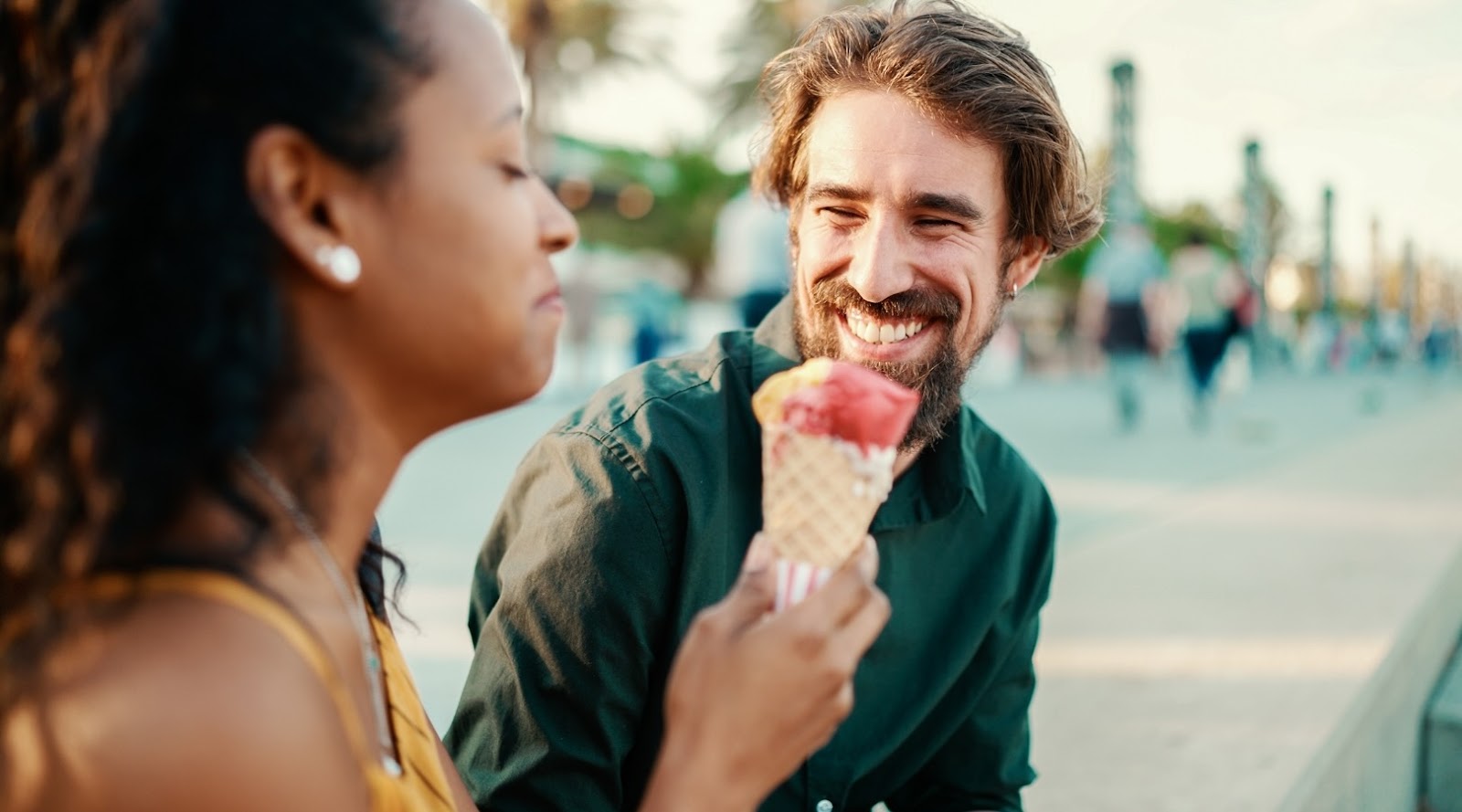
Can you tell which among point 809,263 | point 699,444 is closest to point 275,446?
point 699,444

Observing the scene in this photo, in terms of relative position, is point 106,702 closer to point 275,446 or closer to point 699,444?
point 275,446

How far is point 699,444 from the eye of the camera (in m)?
2.02

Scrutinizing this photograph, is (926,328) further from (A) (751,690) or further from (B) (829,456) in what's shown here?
(A) (751,690)

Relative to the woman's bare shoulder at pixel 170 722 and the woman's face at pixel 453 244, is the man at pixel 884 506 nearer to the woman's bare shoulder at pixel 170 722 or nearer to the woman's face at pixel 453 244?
Answer: the woman's face at pixel 453 244

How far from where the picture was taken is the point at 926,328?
2.29 metres

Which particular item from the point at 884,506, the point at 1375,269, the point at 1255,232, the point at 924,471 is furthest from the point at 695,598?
the point at 1375,269

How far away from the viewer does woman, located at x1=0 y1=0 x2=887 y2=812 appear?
969 millimetres

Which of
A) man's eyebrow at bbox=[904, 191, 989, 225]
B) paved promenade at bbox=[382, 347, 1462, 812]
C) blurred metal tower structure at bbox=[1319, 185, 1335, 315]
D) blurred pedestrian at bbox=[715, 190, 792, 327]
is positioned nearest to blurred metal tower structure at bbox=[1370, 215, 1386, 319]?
blurred metal tower structure at bbox=[1319, 185, 1335, 315]

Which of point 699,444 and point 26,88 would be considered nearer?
point 26,88

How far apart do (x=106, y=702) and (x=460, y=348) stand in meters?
0.46

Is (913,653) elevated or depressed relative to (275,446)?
depressed

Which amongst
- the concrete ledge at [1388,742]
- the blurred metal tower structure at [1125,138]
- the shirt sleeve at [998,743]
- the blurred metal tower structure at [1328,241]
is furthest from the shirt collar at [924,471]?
the blurred metal tower structure at [1328,241]

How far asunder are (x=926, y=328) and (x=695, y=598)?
28.6 inches

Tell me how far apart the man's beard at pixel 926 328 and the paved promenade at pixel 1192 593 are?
1.19 meters
